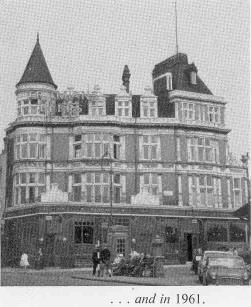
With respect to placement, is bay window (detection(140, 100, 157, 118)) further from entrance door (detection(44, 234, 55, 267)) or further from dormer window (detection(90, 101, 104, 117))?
entrance door (detection(44, 234, 55, 267))

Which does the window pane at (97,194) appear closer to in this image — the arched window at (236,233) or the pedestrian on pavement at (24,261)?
the pedestrian on pavement at (24,261)

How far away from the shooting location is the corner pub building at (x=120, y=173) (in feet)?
115

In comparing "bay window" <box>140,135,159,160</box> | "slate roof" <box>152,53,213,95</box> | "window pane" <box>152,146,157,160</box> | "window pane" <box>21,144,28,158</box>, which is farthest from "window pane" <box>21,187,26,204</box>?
"slate roof" <box>152,53,213,95</box>

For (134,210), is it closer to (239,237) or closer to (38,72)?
(239,237)

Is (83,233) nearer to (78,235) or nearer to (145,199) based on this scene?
(78,235)

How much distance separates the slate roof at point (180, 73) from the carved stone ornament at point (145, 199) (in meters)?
7.40

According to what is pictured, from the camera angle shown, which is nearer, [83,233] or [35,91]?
[83,233]

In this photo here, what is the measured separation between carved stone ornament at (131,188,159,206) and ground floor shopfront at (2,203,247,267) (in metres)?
0.33

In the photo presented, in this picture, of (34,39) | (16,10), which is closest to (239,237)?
(34,39)

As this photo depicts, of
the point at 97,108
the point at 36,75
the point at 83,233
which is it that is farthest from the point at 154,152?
the point at 36,75

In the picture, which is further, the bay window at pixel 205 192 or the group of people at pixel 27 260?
the bay window at pixel 205 192

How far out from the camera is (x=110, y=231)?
118 feet

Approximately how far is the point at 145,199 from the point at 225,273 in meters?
16.9

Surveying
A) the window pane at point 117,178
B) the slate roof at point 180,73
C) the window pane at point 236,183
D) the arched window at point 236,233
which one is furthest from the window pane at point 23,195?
the window pane at point 236,183
